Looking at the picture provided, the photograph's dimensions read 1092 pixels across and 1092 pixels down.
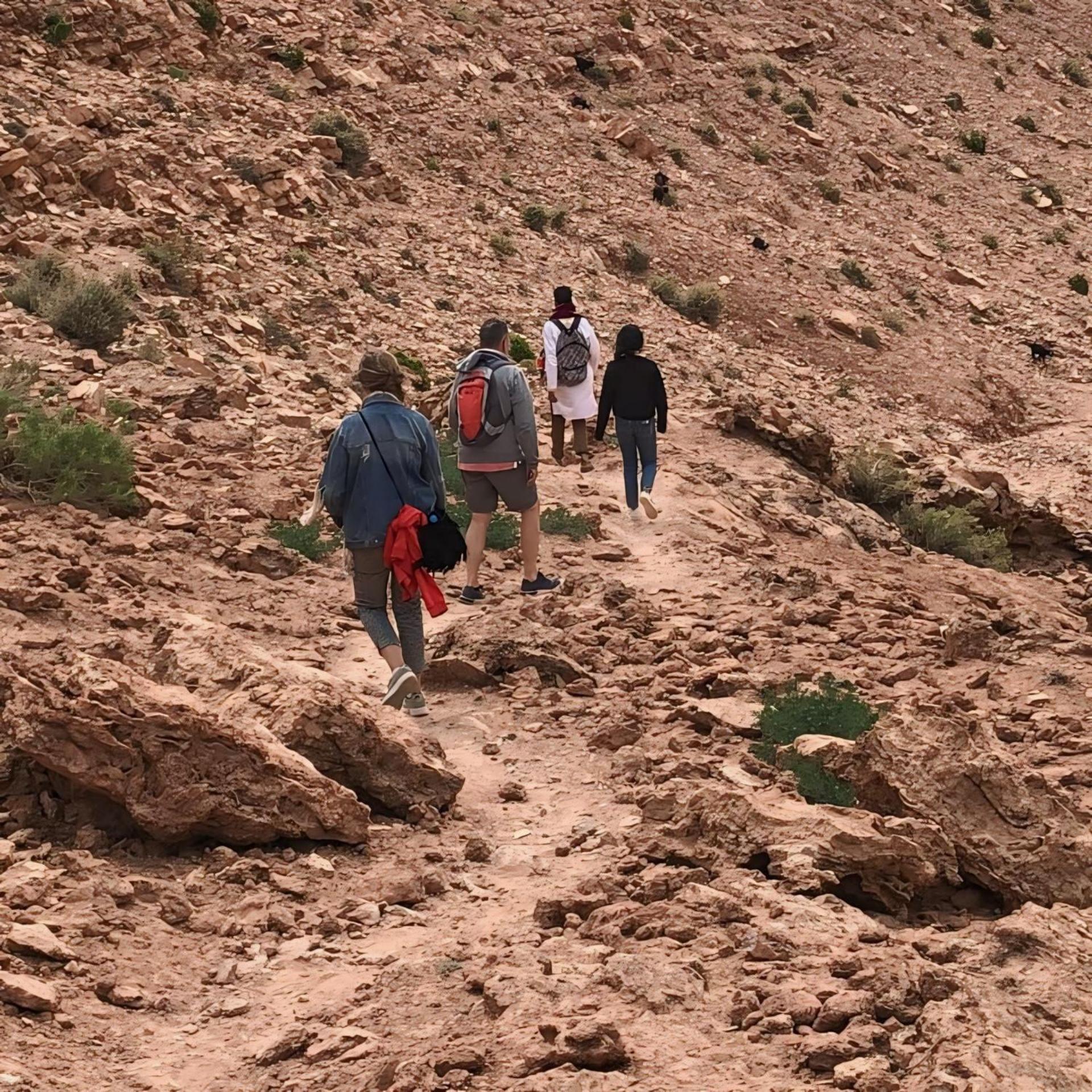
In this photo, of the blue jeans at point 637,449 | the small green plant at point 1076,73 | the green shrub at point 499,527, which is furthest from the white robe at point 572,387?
the small green plant at point 1076,73

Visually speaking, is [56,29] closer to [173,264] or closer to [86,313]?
[173,264]

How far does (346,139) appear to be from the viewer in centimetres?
2202

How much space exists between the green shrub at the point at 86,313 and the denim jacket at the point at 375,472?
6.46 meters

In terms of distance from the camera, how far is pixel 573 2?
30359 mm

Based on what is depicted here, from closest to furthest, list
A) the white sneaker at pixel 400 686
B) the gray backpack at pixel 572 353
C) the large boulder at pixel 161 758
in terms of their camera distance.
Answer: the large boulder at pixel 161 758
the white sneaker at pixel 400 686
the gray backpack at pixel 572 353

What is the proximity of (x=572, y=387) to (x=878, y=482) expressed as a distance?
14.1 feet

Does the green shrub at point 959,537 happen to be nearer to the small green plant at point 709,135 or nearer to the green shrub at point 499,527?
the green shrub at point 499,527

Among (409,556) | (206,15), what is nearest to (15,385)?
(409,556)

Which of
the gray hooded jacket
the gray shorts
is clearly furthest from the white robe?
the gray hooded jacket

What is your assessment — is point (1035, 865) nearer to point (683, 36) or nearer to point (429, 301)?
point (429, 301)

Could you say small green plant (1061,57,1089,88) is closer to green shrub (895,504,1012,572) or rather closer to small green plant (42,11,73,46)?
small green plant (42,11,73,46)

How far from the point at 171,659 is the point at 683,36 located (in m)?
28.0

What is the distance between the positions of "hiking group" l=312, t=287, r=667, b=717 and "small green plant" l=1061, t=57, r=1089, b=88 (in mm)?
29382

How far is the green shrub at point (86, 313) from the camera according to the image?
42.5 ft
